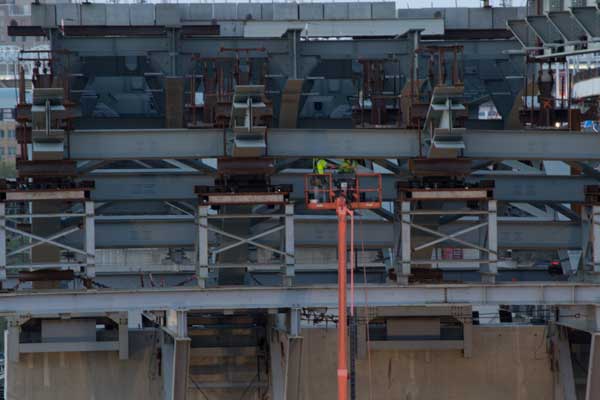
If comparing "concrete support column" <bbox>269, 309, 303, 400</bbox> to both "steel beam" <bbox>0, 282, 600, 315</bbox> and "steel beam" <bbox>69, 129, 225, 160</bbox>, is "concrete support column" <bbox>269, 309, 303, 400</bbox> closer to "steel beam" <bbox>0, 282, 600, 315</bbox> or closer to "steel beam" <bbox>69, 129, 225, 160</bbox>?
"steel beam" <bbox>0, 282, 600, 315</bbox>

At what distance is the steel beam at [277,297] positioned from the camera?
4572cm

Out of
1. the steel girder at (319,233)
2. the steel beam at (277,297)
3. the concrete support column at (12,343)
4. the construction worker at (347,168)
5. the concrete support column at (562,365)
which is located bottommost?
the concrete support column at (562,365)

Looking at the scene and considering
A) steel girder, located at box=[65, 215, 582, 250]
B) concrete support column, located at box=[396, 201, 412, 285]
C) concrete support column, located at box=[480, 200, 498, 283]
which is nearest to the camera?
concrete support column, located at box=[396, 201, 412, 285]

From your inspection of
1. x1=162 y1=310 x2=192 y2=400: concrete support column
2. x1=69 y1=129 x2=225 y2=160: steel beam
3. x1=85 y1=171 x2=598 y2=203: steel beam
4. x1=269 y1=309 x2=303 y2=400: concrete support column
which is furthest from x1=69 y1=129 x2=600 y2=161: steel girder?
x1=269 y1=309 x2=303 y2=400: concrete support column

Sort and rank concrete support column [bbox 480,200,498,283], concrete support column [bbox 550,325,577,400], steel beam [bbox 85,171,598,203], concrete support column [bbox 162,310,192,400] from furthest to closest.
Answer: concrete support column [bbox 550,325,577,400], steel beam [bbox 85,171,598,203], concrete support column [bbox 480,200,498,283], concrete support column [bbox 162,310,192,400]

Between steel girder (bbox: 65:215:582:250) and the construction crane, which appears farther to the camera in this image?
steel girder (bbox: 65:215:582:250)

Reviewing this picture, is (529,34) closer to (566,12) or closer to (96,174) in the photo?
(566,12)

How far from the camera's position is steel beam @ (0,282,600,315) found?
1800 inches

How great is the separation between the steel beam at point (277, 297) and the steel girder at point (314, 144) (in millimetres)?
3764

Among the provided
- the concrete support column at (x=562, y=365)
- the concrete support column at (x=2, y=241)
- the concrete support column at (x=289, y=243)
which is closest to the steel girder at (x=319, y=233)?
the concrete support column at (x=562, y=365)

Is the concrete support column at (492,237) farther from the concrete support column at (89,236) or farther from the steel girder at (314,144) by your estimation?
Result: the concrete support column at (89,236)

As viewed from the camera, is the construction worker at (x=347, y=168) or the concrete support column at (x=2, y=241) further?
the construction worker at (x=347, y=168)

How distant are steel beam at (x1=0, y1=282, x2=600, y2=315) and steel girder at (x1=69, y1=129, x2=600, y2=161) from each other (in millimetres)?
3764

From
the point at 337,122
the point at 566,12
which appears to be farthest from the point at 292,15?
the point at 566,12
